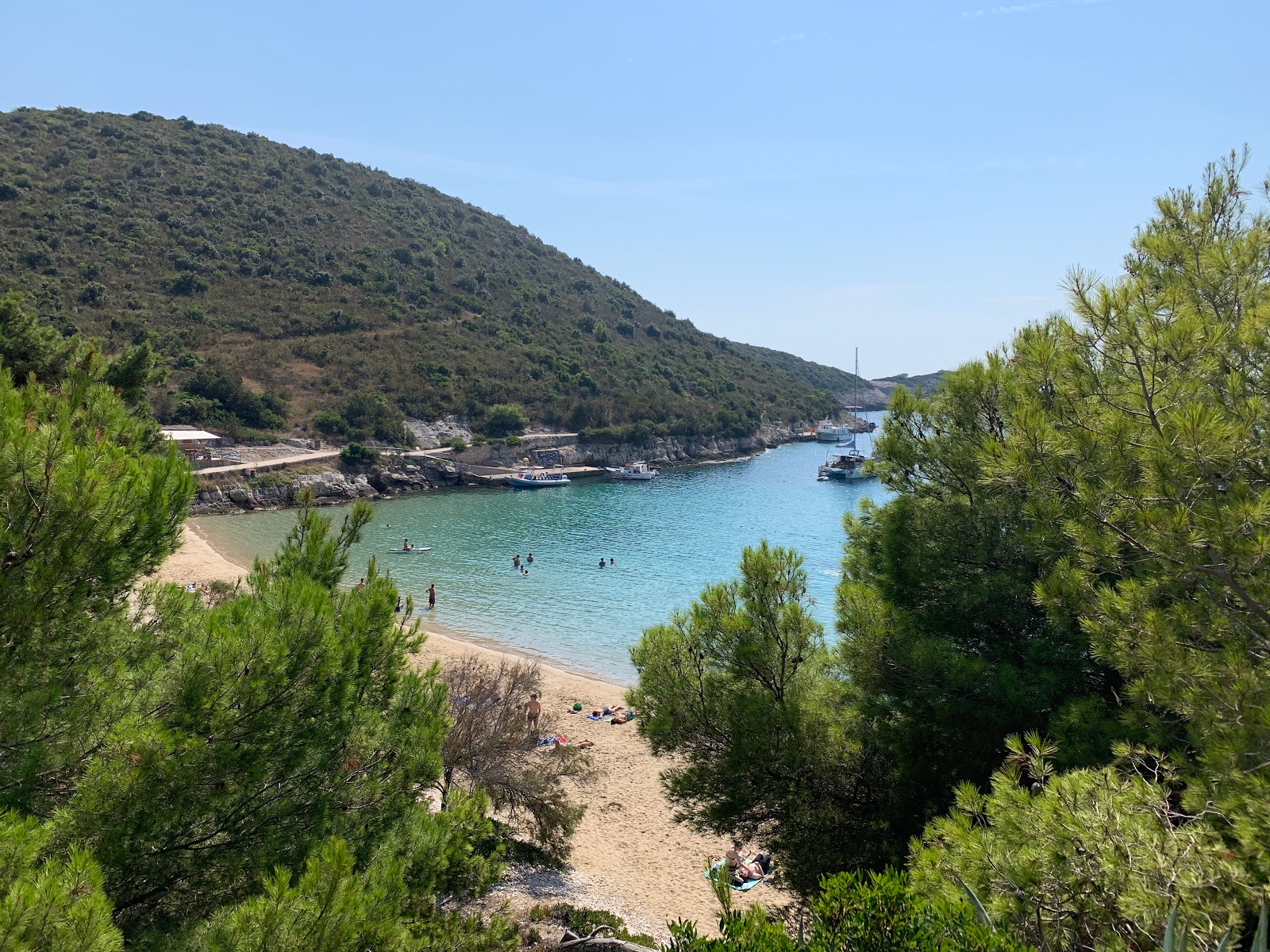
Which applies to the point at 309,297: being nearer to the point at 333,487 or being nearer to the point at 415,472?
the point at 415,472

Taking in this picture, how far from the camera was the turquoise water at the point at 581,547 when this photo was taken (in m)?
24.0

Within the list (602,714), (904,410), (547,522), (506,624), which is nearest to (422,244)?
(547,522)

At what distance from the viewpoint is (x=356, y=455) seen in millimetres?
47531

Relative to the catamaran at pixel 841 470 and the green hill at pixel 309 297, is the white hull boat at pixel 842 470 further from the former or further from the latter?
the green hill at pixel 309 297

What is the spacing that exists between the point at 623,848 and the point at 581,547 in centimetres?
2337

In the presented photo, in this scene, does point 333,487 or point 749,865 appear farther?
point 333,487

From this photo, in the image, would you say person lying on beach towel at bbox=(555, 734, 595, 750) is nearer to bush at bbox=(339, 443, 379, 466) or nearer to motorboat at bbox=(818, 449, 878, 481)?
bush at bbox=(339, 443, 379, 466)

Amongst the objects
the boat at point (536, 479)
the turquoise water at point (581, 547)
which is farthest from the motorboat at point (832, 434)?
the boat at point (536, 479)

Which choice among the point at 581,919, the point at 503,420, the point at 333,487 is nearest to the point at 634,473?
the point at 503,420

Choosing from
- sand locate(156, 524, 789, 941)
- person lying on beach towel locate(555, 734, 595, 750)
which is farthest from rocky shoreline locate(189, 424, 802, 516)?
person lying on beach towel locate(555, 734, 595, 750)

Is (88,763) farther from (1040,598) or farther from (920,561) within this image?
(920,561)

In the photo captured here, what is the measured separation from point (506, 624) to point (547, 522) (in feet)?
54.7

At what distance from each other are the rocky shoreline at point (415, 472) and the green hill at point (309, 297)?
2.77 meters

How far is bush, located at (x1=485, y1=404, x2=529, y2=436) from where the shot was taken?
59531mm
